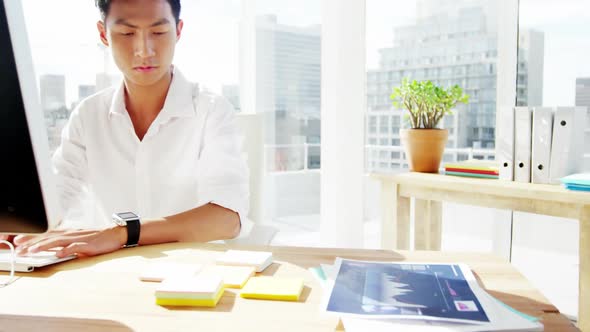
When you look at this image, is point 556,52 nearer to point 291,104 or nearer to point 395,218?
point 395,218

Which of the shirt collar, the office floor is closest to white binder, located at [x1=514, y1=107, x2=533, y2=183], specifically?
the office floor

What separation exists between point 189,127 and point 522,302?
1040mm

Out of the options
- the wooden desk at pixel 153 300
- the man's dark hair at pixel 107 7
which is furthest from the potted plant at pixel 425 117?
the wooden desk at pixel 153 300

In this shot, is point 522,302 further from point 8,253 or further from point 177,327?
point 8,253

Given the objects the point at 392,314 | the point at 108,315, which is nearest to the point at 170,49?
the point at 108,315

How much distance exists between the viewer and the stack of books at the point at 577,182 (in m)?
1.65

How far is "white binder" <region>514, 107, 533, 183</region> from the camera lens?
6.21 feet

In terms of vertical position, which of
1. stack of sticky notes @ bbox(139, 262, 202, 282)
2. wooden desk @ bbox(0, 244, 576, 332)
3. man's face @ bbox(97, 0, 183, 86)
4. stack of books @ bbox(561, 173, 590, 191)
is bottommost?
wooden desk @ bbox(0, 244, 576, 332)

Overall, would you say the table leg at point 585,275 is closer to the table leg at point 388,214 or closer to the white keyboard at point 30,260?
the table leg at point 388,214

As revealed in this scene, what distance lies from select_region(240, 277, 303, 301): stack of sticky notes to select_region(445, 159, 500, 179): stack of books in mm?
1420

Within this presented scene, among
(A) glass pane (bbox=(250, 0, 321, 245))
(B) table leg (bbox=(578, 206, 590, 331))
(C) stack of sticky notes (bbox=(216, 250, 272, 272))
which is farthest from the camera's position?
(A) glass pane (bbox=(250, 0, 321, 245))

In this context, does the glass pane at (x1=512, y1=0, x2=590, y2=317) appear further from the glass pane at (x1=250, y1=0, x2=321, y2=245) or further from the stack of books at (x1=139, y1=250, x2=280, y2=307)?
the stack of books at (x1=139, y1=250, x2=280, y2=307)

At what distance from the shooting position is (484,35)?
252cm

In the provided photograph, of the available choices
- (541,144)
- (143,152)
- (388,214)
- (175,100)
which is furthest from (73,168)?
(541,144)
